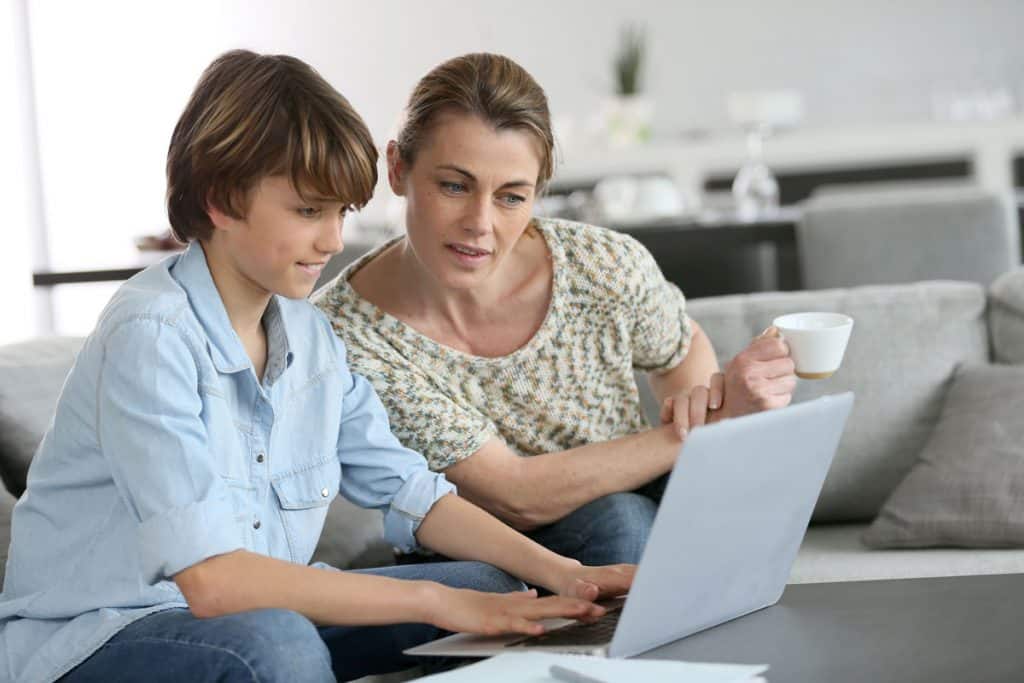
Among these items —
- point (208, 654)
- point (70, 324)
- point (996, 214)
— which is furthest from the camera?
point (70, 324)

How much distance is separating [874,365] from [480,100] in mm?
986

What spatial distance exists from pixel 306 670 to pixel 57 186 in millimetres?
6571

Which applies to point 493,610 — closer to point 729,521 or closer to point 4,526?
point 729,521

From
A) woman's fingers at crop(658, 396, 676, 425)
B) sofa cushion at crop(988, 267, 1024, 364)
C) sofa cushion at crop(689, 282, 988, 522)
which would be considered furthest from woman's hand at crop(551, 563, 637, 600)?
sofa cushion at crop(988, 267, 1024, 364)

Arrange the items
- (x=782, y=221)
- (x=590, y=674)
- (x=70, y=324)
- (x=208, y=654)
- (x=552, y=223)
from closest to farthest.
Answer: (x=590, y=674)
(x=208, y=654)
(x=552, y=223)
(x=782, y=221)
(x=70, y=324)

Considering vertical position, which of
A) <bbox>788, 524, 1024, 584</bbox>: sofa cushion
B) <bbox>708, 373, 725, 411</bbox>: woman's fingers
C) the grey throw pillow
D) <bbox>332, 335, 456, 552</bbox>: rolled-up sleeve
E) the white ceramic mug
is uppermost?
the white ceramic mug

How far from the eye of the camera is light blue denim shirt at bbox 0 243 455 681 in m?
1.44

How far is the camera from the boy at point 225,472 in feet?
4.68

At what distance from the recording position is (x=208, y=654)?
1.38m

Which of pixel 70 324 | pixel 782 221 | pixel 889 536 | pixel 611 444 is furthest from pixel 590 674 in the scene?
pixel 70 324

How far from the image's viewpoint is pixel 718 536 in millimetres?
1400

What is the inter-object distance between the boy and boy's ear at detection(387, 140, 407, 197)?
13.6 inches

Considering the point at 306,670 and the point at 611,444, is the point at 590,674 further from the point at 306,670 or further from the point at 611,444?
the point at 611,444

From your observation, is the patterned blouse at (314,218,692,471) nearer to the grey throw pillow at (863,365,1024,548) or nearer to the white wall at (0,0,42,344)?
the grey throw pillow at (863,365,1024,548)
